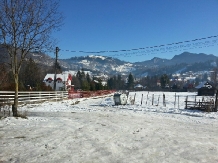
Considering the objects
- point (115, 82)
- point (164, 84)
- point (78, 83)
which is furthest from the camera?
point (115, 82)

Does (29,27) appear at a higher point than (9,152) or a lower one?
higher

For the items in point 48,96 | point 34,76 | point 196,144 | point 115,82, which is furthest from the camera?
point 115,82

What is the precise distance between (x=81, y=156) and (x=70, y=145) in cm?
116

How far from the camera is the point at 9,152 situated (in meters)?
6.38

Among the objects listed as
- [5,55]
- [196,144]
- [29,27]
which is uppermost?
[29,27]

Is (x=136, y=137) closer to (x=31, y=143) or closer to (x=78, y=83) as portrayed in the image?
(x=31, y=143)

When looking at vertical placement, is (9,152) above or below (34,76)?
below

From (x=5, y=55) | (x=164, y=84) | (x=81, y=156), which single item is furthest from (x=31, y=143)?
(x=164, y=84)

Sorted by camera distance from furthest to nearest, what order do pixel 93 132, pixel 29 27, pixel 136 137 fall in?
1. pixel 29 27
2. pixel 93 132
3. pixel 136 137

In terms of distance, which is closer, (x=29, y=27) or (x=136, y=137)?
(x=136, y=137)

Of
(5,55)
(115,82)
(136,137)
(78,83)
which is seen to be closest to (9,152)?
(136,137)

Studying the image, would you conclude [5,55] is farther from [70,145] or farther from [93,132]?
[70,145]

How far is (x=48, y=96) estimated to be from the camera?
1248 inches

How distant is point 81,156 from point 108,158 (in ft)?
2.34
